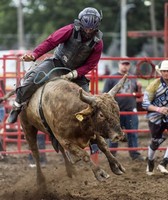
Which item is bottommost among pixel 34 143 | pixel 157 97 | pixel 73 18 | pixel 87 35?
pixel 34 143

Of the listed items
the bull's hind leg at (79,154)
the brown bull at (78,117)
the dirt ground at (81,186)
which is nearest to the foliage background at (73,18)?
the dirt ground at (81,186)

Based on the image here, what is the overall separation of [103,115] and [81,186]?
1904 mm

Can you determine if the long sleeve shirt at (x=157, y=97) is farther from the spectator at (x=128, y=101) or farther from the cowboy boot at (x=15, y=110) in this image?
the cowboy boot at (x=15, y=110)

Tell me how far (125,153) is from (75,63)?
12.5 feet

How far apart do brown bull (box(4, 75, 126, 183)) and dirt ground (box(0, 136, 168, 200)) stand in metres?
0.46

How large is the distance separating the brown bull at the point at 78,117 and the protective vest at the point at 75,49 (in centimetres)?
39

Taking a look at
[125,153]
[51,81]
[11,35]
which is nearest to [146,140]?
[125,153]

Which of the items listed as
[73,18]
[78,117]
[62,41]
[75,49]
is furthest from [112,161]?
[73,18]

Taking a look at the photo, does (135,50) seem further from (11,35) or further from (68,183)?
(68,183)

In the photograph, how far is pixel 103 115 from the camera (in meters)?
5.67

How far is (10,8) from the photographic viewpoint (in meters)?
48.5

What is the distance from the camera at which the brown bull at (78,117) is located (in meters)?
5.69

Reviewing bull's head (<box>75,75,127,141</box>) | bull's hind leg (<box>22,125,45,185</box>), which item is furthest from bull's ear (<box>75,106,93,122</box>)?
bull's hind leg (<box>22,125,45,185</box>)

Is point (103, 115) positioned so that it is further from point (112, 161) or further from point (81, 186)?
point (81, 186)
